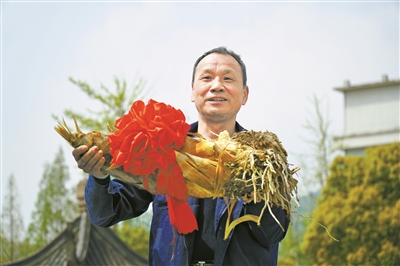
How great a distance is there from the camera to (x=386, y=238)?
14883 mm

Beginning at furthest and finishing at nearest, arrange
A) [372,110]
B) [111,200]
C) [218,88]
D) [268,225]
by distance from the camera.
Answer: [372,110], [218,88], [111,200], [268,225]

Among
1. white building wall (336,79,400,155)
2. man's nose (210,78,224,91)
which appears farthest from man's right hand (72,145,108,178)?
white building wall (336,79,400,155)

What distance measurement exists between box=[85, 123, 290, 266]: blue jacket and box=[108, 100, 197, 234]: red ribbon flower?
320mm

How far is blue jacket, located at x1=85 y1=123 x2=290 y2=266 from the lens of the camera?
324cm

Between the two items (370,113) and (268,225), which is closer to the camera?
(268,225)

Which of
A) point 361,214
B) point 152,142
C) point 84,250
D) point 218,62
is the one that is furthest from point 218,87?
point 361,214

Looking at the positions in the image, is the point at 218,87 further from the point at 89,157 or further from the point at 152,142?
the point at 89,157

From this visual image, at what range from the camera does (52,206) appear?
50.8 feet

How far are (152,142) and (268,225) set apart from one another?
671 mm

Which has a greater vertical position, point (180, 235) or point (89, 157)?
point (89, 157)

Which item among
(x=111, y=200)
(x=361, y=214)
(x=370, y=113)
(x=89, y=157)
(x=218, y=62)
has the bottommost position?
(x=111, y=200)

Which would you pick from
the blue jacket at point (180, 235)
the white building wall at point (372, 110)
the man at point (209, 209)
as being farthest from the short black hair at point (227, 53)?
the white building wall at point (372, 110)

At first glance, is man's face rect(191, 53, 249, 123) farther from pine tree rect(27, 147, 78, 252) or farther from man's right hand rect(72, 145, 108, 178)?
pine tree rect(27, 147, 78, 252)

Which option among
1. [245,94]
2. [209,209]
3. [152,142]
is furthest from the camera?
[245,94]
